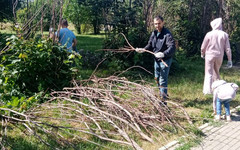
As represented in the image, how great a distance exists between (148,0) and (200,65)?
11.9 feet

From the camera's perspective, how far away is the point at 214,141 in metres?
4.07

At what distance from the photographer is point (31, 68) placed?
16.7ft

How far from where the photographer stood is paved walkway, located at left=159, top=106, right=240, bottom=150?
12.7 feet

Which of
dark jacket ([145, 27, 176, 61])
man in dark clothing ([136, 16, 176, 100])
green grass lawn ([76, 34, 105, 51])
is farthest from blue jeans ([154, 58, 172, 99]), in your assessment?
green grass lawn ([76, 34, 105, 51])

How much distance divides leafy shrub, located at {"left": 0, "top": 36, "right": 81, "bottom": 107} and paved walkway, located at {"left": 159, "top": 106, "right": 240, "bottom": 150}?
9.22ft

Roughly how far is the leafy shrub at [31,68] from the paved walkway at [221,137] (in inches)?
111

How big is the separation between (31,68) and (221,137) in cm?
374

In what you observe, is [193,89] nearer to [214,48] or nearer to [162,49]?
[214,48]

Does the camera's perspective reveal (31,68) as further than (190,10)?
No

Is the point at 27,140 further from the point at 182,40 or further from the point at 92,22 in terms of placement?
the point at 92,22

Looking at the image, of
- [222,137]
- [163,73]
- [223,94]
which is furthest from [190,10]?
[222,137]

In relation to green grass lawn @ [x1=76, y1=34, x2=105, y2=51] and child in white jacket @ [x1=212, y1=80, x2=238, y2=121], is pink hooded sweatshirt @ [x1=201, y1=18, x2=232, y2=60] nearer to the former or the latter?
child in white jacket @ [x1=212, y1=80, x2=238, y2=121]

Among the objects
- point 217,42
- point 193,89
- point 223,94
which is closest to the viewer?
point 223,94

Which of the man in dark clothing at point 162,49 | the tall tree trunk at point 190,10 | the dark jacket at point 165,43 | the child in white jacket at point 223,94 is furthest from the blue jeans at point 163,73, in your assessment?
the tall tree trunk at point 190,10
